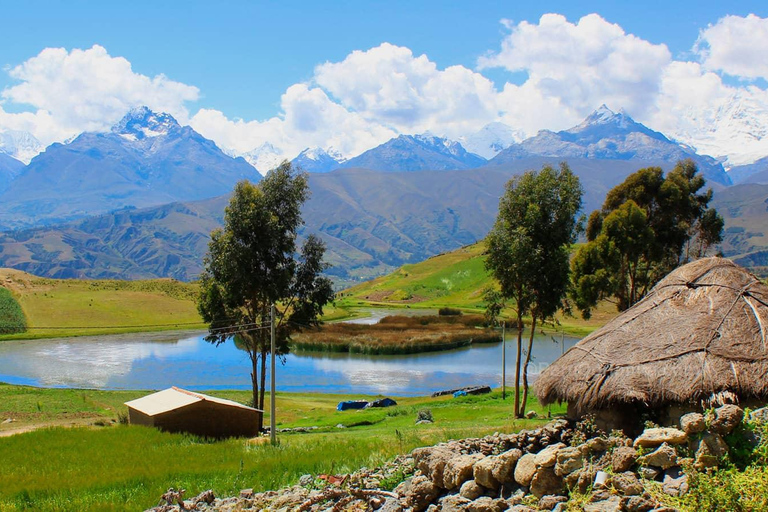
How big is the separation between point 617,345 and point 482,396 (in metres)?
32.6

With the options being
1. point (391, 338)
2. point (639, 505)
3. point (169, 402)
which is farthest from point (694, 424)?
point (391, 338)

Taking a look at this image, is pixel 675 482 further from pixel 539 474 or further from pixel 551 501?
pixel 539 474

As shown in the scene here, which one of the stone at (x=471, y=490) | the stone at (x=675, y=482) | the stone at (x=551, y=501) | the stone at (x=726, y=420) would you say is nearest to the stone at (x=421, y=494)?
the stone at (x=471, y=490)

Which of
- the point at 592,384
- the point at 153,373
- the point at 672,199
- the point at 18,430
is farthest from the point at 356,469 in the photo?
the point at 153,373

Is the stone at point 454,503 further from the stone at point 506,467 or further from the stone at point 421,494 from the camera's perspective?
the stone at point 506,467

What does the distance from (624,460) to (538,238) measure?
21.8 meters

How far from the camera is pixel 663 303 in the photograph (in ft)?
54.6

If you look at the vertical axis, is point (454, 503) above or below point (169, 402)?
above

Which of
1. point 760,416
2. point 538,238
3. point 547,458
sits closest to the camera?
point 760,416

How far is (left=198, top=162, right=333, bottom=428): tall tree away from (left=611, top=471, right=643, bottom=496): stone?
2567 cm

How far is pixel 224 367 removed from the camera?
7238 cm

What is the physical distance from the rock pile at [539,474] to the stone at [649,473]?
17mm

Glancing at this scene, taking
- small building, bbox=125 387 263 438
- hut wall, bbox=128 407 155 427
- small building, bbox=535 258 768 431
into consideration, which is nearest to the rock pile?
small building, bbox=535 258 768 431

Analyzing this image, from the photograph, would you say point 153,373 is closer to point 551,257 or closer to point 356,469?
point 551,257
